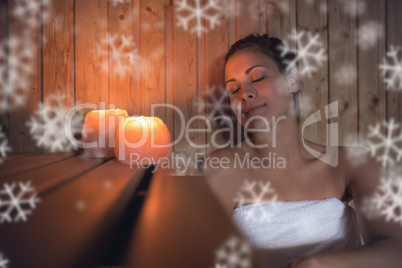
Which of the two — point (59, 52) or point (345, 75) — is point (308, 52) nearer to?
point (345, 75)

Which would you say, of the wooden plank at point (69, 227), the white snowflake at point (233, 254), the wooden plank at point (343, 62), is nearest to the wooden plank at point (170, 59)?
the wooden plank at point (69, 227)

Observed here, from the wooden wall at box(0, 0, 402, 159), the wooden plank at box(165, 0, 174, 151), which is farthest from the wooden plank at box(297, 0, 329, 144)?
the wooden plank at box(165, 0, 174, 151)

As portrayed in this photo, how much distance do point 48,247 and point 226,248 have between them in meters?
0.22

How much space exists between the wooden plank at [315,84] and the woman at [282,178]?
0.22 meters

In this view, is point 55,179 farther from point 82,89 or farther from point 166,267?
point 82,89

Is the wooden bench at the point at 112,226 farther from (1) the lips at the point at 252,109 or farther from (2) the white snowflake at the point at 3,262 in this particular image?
(1) the lips at the point at 252,109

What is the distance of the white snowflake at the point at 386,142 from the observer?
1.33 metres

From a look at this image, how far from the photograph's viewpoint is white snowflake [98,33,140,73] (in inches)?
47.5

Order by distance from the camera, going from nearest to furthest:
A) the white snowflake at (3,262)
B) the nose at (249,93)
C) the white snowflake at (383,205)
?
1. the white snowflake at (3,262)
2. the white snowflake at (383,205)
3. the nose at (249,93)

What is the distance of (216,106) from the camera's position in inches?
49.6

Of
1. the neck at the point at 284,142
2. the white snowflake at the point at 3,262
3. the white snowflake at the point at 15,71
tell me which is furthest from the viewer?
the white snowflake at the point at 15,71

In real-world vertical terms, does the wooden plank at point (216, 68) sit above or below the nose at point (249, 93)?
above
